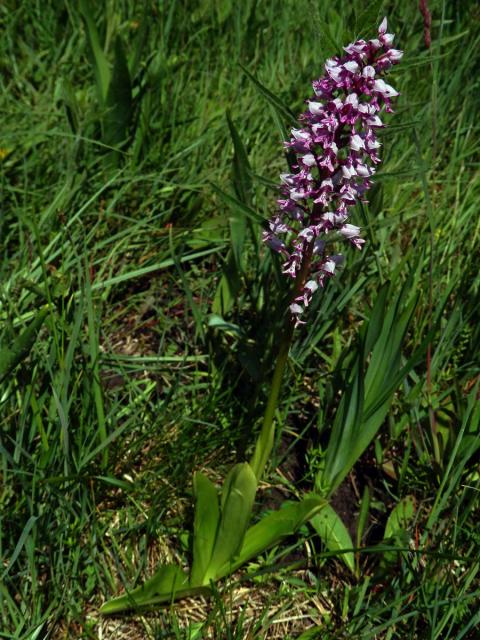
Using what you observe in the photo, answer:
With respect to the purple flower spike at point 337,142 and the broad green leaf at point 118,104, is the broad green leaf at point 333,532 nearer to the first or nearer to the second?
the purple flower spike at point 337,142

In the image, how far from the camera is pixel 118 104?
2.34 metres

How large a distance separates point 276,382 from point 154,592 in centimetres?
51

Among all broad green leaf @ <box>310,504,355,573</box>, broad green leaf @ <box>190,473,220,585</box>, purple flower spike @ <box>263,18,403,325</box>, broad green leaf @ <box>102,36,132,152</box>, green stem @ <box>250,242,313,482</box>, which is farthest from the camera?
broad green leaf @ <box>102,36,132,152</box>

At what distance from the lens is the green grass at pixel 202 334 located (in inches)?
62.8

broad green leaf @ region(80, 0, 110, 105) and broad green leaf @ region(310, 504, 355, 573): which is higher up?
broad green leaf @ region(80, 0, 110, 105)

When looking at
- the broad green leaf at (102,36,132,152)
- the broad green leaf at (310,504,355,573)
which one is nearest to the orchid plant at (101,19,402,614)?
the broad green leaf at (310,504,355,573)

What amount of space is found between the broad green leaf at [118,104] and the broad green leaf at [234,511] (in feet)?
4.14

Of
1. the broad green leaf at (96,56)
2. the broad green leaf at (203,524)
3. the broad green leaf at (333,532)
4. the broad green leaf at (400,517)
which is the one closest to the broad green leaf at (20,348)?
the broad green leaf at (203,524)

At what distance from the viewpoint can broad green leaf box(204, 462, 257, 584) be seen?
1.53m

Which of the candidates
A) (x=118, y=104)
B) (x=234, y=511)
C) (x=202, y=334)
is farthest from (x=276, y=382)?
(x=118, y=104)

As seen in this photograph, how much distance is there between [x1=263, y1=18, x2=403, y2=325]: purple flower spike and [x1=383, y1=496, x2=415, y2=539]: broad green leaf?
0.65 m

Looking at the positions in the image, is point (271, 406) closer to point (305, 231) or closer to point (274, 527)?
point (274, 527)

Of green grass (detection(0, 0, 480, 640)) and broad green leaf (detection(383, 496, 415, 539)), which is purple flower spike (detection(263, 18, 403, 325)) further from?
broad green leaf (detection(383, 496, 415, 539))

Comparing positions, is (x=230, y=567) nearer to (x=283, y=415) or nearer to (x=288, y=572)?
(x=288, y=572)
